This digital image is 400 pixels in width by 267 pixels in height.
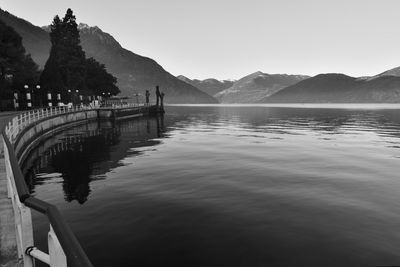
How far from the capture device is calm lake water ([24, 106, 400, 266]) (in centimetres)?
1037


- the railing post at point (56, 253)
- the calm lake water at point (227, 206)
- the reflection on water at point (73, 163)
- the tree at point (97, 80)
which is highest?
the tree at point (97, 80)

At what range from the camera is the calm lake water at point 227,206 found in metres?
10.4

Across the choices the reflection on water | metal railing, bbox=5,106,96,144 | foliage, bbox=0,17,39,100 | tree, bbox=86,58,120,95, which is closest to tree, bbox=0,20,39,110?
foliage, bbox=0,17,39,100

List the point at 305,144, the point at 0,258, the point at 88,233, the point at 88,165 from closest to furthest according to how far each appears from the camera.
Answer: the point at 0,258, the point at 88,233, the point at 88,165, the point at 305,144

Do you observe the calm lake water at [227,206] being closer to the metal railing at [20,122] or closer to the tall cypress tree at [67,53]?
the metal railing at [20,122]

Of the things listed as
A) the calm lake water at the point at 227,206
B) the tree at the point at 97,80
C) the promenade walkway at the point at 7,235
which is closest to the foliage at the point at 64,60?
the tree at the point at 97,80

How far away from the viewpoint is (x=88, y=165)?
83.8 feet

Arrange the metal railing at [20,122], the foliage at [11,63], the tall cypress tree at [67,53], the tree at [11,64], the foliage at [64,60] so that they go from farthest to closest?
the tall cypress tree at [67,53] → the foliage at [64,60] → the foliage at [11,63] → the tree at [11,64] → the metal railing at [20,122]

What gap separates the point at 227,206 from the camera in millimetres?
14711

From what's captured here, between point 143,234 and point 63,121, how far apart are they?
48121 mm

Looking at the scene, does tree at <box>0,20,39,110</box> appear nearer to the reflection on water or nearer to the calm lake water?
the reflection on water

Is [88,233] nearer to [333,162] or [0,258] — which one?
[0,258]

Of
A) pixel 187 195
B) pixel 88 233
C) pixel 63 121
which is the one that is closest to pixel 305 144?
pixel 187 195

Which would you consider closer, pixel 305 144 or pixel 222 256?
pixel 222 256
